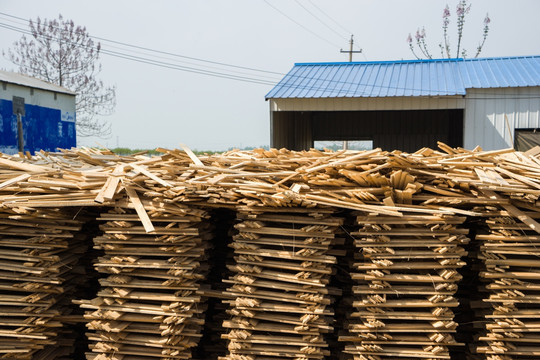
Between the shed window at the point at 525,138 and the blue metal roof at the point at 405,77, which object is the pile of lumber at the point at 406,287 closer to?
the blue metal roof at the point at 405,77

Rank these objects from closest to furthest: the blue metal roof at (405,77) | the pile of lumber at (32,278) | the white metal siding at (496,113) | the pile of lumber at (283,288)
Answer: the pile of lumber at (283,288)
the pile of lumber at (32,278)
the white metal siding at (496,113)
the blue metal roof at (405,77)

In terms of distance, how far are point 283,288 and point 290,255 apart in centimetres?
37

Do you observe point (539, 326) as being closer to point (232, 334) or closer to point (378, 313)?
point (378, 313)

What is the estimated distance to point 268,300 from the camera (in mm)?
5535

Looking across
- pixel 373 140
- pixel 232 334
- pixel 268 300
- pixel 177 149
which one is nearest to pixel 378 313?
pixel 268 300

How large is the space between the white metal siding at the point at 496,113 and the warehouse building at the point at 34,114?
717 inches

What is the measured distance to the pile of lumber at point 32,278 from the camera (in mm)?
5574

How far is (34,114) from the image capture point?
23188 millimetres

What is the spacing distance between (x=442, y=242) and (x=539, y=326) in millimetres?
1336

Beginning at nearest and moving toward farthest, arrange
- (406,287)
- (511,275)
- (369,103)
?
(511,275), (406,287), (369,103)

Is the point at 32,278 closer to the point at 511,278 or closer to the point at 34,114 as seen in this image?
the point at 511,278

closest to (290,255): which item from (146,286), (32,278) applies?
(146,286)

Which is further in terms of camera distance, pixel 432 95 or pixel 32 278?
pixel 432 95

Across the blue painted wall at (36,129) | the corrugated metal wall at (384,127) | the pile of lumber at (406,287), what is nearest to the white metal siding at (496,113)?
the corrugated metal wall at (384,127)
